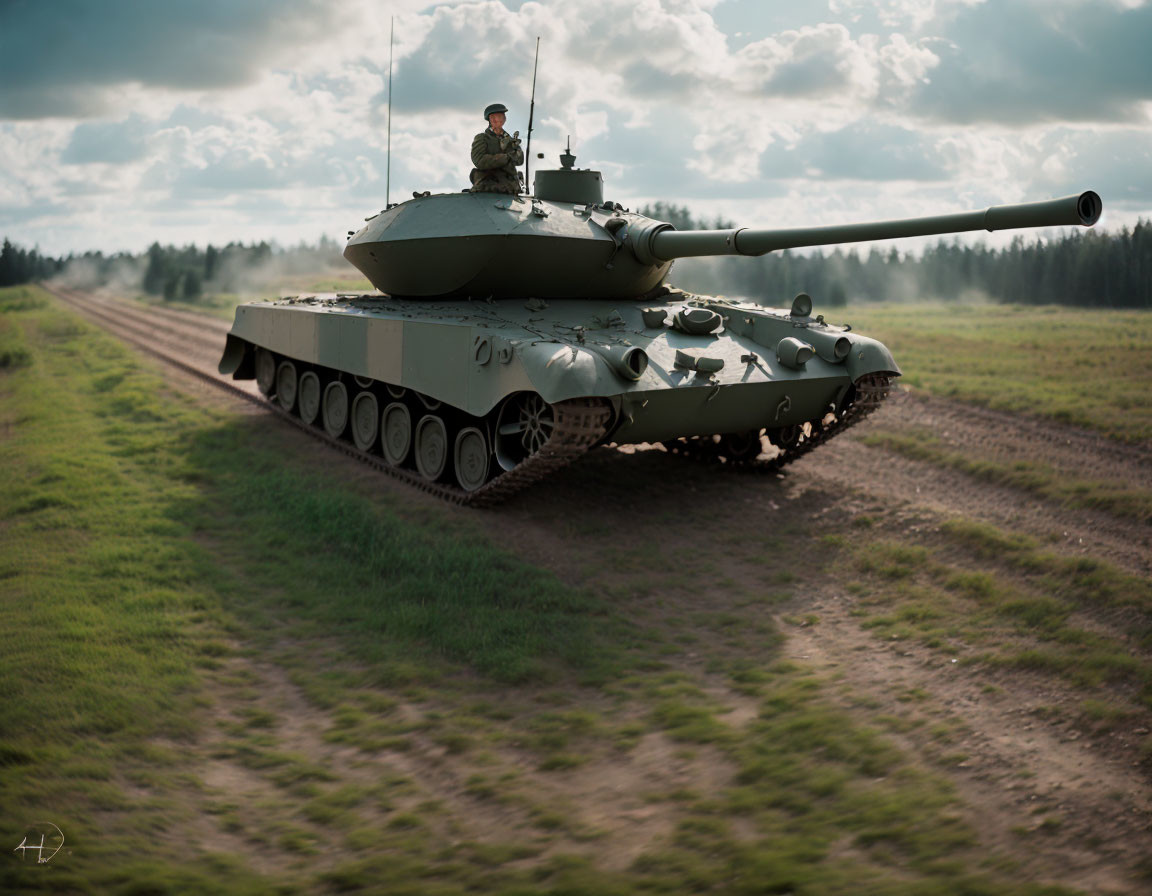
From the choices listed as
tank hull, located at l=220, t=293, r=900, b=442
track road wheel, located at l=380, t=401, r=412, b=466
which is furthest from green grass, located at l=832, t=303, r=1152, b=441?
track road wheel, located at l=380, t=401, r=412, b=466

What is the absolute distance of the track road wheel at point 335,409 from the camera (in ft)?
41.7

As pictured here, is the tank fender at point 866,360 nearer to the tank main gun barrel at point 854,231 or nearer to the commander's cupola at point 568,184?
the tank main gun barrel at point 854,231

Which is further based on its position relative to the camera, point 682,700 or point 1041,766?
point 682,700

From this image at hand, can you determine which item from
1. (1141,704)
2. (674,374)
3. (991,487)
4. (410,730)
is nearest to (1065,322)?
(991,487)

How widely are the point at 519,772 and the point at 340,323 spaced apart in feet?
25.8

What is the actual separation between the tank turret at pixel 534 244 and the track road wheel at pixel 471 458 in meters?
1.81

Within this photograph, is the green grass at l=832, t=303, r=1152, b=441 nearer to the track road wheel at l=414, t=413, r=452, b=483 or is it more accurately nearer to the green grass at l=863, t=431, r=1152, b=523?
the green grass at l=863, t=431, r=1152, b=523

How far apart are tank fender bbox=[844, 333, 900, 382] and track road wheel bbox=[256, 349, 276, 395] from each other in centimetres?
889

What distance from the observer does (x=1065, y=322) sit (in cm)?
3206

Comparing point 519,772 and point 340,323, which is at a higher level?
point 340,323

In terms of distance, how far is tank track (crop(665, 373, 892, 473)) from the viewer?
10.3m

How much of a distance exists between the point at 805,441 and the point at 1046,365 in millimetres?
10445

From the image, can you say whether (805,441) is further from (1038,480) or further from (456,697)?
(456,697)

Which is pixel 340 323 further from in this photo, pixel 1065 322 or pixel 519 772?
pixel 1065 322
